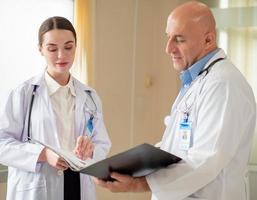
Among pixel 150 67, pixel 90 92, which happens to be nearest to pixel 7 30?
pixel 90 92

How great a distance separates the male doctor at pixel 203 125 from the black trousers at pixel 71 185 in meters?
0.46

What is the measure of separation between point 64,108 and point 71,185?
13.6 inches

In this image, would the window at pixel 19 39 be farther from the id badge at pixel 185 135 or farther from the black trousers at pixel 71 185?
the id badge at pixel 185 135

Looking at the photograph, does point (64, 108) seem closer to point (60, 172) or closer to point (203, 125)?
point (60, 172)

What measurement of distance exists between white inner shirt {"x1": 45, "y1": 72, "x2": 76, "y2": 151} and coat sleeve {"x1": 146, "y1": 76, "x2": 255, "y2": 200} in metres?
0.63

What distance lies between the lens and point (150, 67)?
3820 mm

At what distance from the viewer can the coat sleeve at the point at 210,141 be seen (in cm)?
117

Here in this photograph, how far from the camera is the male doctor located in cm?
118

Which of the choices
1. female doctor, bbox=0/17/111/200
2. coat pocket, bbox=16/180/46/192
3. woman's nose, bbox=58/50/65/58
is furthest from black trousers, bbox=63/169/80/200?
woman's nose, bbox=58/50/65/58

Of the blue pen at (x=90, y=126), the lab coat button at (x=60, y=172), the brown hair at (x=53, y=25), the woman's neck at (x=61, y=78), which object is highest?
the brown hair at (x=53, y=25)

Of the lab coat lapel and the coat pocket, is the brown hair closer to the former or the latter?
the lab coat lapel

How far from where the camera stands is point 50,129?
174 centimetres

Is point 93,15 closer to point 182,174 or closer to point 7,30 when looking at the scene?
point 7,30

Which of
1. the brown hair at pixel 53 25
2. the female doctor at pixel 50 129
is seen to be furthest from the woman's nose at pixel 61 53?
the brown hair at pixel 53 25
